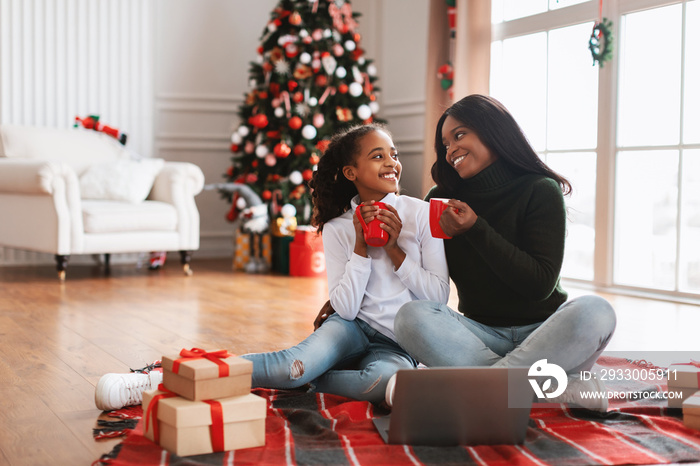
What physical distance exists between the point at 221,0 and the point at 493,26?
2200mm

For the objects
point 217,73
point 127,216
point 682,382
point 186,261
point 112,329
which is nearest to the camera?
point 682,382

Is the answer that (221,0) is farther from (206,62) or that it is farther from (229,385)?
(229,385)

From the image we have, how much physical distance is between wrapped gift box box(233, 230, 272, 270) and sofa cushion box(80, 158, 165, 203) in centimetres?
68

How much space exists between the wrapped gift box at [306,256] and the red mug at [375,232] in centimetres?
294

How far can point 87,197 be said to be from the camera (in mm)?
4719

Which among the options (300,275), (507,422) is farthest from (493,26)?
(507,422)

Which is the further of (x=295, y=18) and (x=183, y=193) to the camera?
(x=295, y=18)

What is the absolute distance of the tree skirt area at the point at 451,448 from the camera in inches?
54.9

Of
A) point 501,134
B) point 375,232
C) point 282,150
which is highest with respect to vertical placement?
point 282,150

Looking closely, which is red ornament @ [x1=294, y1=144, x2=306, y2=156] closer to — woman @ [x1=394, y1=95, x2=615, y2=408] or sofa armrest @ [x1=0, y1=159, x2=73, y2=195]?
sofa armrest @ [x1=0, y1=159, x2=73, y2=195]

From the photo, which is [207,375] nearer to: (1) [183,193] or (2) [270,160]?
(1) [183,193]

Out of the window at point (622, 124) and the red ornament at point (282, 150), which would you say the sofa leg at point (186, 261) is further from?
the window at point (622, 124)

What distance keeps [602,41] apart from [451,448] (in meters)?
3.22

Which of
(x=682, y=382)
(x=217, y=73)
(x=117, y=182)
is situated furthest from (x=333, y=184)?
(x=217, y=73)
